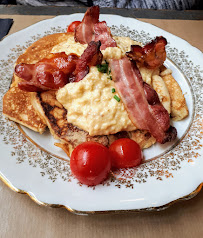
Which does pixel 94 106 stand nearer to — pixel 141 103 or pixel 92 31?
pixel 141 103

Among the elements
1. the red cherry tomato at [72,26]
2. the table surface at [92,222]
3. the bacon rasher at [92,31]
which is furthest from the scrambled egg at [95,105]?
the red cherry tomato at [72,26]

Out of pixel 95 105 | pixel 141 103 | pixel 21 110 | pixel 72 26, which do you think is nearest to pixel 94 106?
pixel 95 105

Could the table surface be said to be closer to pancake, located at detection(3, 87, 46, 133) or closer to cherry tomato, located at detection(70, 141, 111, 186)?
cherry tomato, located at detection(70, 141, 111, 186)

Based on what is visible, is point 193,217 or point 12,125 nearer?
point 193,217

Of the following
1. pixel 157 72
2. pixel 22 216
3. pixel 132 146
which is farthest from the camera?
pixel 157 72

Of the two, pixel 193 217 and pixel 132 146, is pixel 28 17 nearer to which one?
pixel 132 146

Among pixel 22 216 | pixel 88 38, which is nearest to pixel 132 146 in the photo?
pixel 22 216
